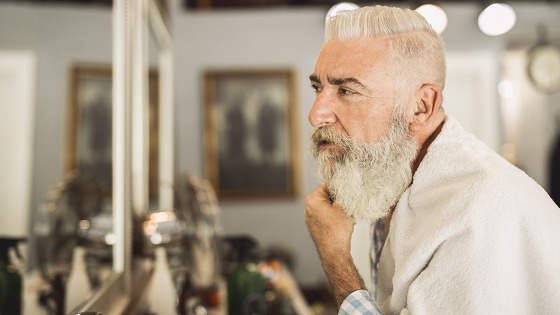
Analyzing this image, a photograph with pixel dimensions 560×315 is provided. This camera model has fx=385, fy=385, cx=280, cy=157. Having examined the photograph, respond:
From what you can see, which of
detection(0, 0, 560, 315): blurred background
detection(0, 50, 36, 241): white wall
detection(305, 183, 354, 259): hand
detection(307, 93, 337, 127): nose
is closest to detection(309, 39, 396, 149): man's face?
detection(307, 93, 337, 127): nose

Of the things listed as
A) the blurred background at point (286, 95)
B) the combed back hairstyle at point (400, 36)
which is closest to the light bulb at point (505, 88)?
the blurred background at point (286, 95)

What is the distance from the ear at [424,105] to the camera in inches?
29.2

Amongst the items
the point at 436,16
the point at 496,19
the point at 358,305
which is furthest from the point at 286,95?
the point at 358,305

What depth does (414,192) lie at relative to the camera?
2.38 ft

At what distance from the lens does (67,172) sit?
0.86 m

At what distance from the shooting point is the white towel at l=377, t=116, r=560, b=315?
57 cm

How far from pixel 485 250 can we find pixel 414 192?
7.0 inches

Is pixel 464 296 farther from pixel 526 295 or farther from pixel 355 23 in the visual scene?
pixel 355 23

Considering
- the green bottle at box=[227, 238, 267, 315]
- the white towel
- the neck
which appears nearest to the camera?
the white towel

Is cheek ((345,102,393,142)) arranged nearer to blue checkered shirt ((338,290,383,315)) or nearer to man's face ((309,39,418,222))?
man's face ((309,39,418,222))

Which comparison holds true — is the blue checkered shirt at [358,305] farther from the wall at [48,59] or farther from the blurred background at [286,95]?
the blurred background at [286,95]

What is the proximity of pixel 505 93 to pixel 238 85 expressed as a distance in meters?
2.26

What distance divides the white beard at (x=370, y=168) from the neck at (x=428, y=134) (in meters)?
0.03

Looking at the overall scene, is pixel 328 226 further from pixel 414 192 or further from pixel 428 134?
pixel 428 134
